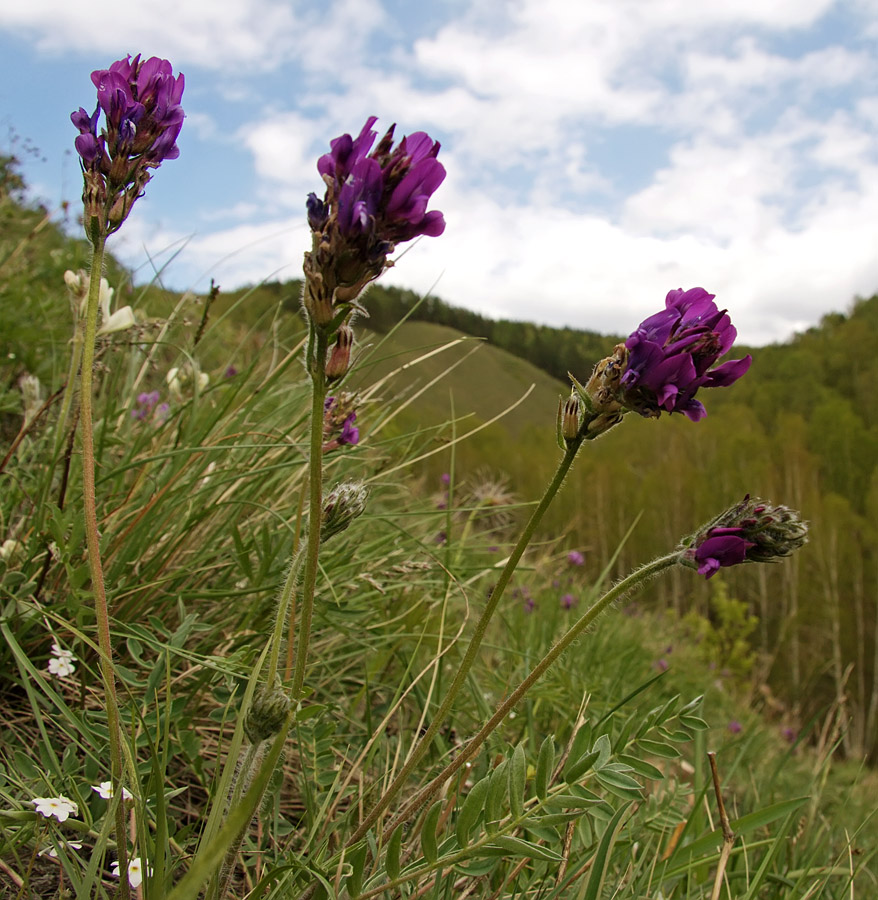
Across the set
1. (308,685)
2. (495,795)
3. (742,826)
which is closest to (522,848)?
(495,795)

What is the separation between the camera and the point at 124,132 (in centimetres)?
108

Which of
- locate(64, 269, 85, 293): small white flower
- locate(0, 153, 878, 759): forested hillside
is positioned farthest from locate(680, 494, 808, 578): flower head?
locate(0, 153, 878, 759): forested hillside

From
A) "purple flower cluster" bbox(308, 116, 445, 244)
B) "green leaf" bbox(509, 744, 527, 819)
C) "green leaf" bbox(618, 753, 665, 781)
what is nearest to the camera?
"purple flower cluster" bbox(308, 116, 445, 244)

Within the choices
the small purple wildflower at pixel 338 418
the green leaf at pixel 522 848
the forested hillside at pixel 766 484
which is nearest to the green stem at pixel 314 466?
the green leaf at pixel 522 848

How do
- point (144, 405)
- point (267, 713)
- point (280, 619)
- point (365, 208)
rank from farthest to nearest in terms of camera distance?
point (144, 405) → point (280, 619) → point (267, 713) → point (365, 208)

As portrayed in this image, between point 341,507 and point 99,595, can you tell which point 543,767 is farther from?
point 99,595

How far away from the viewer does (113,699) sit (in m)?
0.96

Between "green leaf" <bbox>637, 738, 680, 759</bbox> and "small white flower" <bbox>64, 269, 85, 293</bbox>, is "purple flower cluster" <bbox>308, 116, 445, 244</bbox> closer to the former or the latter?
"green leaf" <bbox>637, 738, 680, 759</bbox>

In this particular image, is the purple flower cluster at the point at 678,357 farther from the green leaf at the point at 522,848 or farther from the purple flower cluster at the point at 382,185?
the green leaf at the point at 522,848

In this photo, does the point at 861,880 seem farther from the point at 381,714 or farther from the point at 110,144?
the point at 110,144

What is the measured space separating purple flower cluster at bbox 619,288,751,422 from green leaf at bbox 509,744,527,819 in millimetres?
516

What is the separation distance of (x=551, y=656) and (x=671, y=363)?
411mm

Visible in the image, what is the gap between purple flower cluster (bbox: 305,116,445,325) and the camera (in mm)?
804

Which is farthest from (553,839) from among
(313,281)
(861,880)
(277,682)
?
(861,880)
